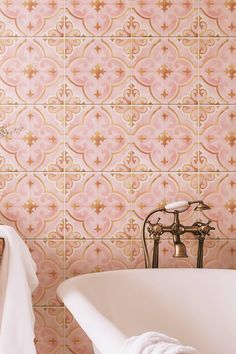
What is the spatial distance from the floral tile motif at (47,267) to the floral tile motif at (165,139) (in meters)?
0.50

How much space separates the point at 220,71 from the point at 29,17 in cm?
80

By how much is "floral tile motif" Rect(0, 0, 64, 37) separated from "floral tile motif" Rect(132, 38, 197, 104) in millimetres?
376

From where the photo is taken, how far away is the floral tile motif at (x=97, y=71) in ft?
7.30

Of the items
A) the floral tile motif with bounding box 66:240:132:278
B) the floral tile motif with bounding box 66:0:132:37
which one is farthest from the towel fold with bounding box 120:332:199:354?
the floral tile motif with bounding box 66:0:132:37

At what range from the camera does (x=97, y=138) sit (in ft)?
7.29

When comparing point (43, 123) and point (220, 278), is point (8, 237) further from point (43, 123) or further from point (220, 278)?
point (220, 278)

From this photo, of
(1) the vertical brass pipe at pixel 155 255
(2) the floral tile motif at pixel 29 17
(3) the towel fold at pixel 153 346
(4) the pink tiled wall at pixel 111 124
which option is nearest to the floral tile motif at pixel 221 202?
Answer: (4) the pink tiled wall at pixel 111 124

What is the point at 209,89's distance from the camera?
2.25 m

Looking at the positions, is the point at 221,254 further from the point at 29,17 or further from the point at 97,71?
the point at 29,17

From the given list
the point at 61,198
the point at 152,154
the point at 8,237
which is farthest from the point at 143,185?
the point at 8,237

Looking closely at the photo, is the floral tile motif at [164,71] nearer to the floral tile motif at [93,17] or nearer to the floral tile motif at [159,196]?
the floral tile motif at [93,17]

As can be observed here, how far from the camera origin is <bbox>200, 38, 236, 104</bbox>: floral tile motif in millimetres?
2254

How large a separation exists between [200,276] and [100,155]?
62cm

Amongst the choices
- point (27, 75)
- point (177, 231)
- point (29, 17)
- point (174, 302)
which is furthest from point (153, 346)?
point (29, 17)
